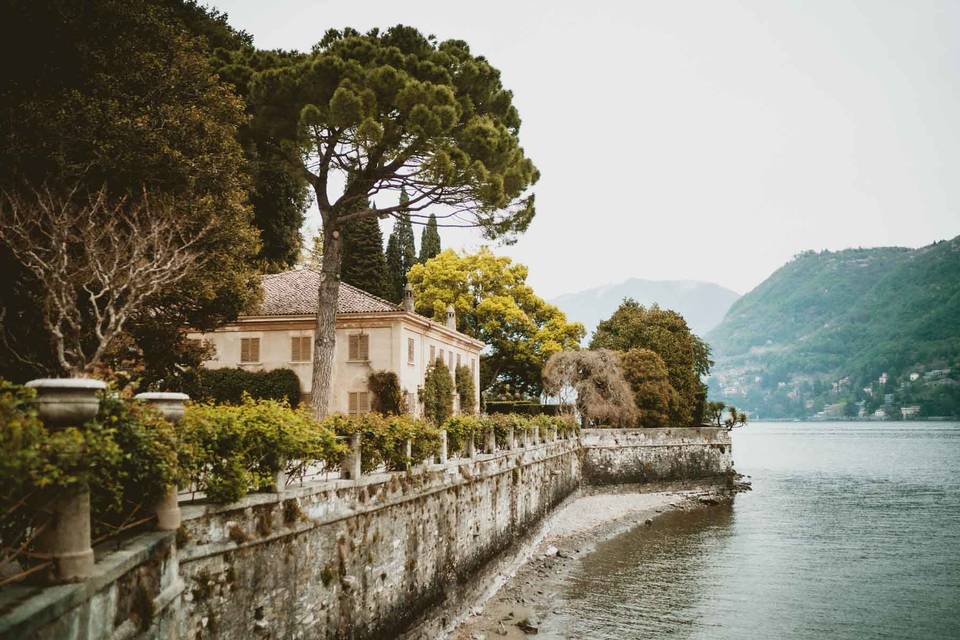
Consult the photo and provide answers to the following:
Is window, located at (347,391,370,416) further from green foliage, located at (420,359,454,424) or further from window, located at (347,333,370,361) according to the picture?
green foliage, located at (420,359,454,424)

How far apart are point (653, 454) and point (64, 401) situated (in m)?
40.8

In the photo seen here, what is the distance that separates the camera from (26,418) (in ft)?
15.9

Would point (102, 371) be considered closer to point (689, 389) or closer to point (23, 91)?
point (23, 91)

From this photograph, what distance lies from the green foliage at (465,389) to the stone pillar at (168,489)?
110 feet

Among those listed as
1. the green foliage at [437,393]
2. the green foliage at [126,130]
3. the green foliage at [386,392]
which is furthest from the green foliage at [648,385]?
the green foliage at [126,130]

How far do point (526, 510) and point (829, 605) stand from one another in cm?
926

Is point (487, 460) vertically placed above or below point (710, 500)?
above

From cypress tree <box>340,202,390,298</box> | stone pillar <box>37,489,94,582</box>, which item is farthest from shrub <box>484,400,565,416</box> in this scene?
stone pillar <box>37,489,94,582</box>

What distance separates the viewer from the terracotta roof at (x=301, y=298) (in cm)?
3347

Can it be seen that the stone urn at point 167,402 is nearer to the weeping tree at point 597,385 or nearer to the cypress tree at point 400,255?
the weeping tree at point 597,385

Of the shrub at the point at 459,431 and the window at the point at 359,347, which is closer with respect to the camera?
the shrub at the point at 459,431

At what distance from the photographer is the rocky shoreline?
1559 cm

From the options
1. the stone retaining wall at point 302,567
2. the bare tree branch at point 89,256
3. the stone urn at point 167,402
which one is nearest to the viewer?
the stone retaining wall at point 302,567

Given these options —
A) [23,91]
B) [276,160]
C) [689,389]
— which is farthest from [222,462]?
[689,389]
